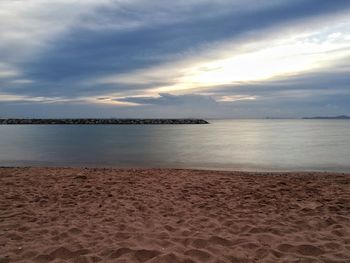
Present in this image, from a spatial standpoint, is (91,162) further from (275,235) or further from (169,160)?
(275,235)

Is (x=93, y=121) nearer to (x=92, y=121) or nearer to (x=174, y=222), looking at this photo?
(x=92, y=121)

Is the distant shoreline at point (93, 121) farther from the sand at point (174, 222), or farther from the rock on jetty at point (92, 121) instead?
the sand at point (174, 222)

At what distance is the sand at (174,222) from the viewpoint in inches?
189

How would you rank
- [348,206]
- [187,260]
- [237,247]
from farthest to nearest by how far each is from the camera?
1. [348,206]
2. [237,247]
3. [187,260]

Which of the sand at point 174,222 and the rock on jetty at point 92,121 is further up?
the rock on jetty at point 92,121

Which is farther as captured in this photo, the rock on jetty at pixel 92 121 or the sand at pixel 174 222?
the rock on jetty at pixel 92 121

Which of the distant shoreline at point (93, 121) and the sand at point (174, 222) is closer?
the sand at point (174, 222)

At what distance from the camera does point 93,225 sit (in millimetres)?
6082

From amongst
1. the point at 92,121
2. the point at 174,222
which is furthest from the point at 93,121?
the point at 174,222

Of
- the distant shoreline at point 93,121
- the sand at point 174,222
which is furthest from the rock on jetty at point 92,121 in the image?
the sand at point 174,222

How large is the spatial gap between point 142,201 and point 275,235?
3454 millimetres

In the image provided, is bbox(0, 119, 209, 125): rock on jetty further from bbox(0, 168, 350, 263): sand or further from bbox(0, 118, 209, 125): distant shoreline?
bbox(0, 168, 350, 263): sand

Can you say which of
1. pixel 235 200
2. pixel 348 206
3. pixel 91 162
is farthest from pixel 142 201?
pixel 91 162

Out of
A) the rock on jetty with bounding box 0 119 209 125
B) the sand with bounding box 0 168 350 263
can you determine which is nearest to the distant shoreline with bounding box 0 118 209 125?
the rock on jetty with bounding box 0 119 209 125
